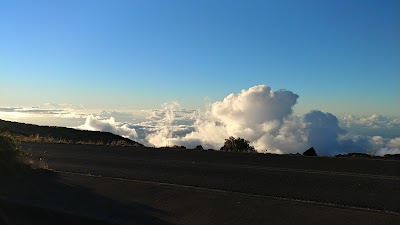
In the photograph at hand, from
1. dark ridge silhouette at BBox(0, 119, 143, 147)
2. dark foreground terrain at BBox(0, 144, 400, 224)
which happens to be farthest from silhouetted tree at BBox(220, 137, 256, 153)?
dark ridge silhouette at BBox(0, 119, 143, 147)

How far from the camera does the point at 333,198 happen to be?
8.48 meters

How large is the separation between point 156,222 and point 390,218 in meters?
3.53

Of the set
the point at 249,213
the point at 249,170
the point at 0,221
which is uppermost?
the point at 249,170

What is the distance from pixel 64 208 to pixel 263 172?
5.97 m

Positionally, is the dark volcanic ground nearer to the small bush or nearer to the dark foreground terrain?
the dark foreground terrain

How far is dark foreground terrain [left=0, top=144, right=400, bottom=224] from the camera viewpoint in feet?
23.1

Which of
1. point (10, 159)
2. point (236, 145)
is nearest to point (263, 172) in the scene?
point (10, 159)

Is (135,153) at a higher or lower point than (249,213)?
higher

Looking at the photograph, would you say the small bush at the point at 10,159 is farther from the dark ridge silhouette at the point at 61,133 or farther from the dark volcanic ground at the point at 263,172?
the dark ridge silhouette at the point at 61,133

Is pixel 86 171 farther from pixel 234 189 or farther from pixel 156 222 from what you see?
pixel 156 222

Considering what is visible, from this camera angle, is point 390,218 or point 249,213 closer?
point 390,218

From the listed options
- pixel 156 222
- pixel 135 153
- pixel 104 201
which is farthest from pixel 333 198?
pixel 135 153

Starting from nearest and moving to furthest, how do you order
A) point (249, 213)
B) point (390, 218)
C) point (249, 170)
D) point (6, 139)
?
point (390, 218) < point (249, 213) < point (6, 139) < point (249, 170)

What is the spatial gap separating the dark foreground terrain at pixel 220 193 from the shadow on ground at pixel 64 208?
2cm
